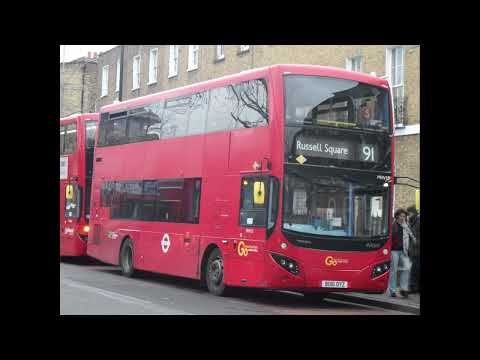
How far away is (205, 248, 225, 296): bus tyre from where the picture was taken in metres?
16.3

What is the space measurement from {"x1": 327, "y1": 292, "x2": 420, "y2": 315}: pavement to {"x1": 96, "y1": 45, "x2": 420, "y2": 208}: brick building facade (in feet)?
20.4

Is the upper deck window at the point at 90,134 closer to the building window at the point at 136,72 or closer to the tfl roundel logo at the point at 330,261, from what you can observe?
the tfl roundel logo at the point at 330,261

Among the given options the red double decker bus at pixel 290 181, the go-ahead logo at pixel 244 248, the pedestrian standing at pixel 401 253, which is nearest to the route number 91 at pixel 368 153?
the red double decker bus at pixel 290 181

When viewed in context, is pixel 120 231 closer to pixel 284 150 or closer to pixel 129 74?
pixel 284 150

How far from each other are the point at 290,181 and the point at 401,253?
11.3 ft

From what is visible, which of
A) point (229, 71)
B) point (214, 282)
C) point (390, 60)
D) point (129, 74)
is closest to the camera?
point (214, 282)

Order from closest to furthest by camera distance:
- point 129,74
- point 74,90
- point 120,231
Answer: point 120,231 < point 129,74 < point 74,90

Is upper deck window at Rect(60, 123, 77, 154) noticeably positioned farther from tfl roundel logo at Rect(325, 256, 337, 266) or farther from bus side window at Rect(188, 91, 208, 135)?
tfl roundel logo at Rect(325, 256, 337, 266)

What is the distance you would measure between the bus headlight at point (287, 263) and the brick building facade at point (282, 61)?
907 centimetres

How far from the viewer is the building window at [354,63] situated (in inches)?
1016

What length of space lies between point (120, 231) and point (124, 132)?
7.85 feet

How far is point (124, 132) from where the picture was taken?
2119 centimetres

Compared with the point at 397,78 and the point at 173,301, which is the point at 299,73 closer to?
the point at 173,301
